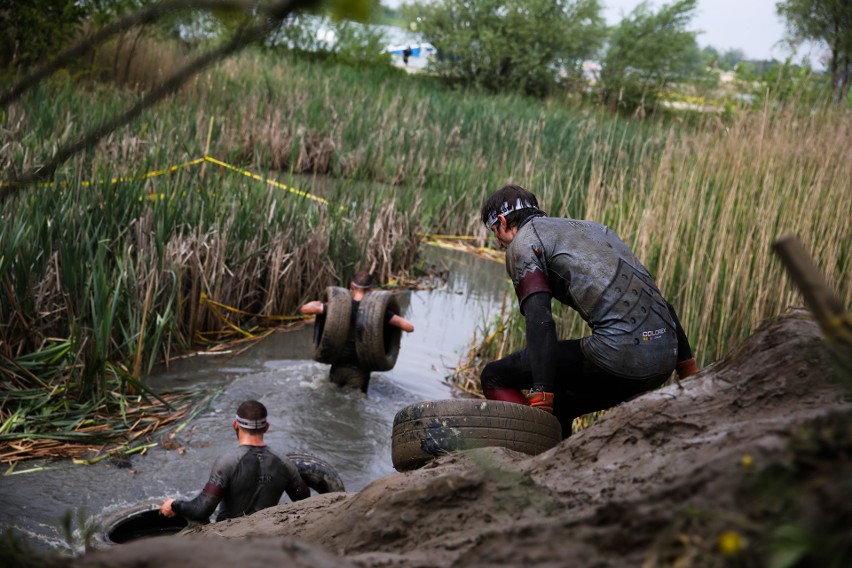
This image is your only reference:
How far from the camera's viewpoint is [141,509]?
4840 mm

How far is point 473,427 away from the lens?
4.27m

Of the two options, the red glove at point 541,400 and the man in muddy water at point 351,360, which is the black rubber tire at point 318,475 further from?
the man in muddy water at point 351,360

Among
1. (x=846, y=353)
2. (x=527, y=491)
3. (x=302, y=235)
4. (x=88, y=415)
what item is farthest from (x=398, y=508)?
(x=302, y=235)

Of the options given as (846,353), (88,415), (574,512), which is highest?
(846,353)

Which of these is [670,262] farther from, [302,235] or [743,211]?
[302,235]

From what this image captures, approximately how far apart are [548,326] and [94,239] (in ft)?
12.7

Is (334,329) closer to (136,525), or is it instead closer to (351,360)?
Answer: (351,360)

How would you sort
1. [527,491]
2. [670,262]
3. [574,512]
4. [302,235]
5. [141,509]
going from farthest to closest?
[302,235] < [670,262] < [141,509] < [527,491] < [574,512]

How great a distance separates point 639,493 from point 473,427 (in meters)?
2.10

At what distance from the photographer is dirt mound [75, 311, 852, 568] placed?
1637 mm

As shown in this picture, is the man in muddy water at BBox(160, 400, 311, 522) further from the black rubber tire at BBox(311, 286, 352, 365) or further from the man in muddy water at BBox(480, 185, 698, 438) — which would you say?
the black rubber tire at BBox(311, 286, 352, 365)

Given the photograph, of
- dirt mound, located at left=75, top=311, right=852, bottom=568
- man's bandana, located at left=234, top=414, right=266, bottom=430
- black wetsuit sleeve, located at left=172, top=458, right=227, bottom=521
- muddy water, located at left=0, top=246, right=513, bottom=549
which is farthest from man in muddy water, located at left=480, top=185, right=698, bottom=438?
muddy water, located at left=0, top=246, right=513, bottom=549

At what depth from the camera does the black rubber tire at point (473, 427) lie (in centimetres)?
424

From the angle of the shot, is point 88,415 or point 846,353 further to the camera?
point 88,415
